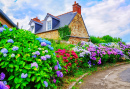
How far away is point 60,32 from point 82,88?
39.5ft

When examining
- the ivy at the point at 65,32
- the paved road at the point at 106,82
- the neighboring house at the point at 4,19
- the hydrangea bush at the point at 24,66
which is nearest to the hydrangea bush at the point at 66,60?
the paved road at the point at 106,82

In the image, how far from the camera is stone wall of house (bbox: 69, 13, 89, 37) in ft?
54.0

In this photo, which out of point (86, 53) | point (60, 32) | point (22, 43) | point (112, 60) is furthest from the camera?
point (60, 32)

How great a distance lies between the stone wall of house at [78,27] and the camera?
54.0 feet

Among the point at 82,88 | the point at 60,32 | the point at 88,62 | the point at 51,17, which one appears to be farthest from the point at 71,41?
the point at 82,88

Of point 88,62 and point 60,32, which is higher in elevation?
point 60,32

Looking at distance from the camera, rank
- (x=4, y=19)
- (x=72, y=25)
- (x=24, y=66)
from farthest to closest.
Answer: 1. (x=72, y=25)
2. (x=4, y=19)
3. (x=24, y=66)

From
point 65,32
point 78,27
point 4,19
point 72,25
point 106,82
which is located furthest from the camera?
point 78,27

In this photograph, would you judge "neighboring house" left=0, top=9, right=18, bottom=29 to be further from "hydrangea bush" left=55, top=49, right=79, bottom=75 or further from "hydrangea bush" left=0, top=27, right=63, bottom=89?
"hydrangea bush" left=0, top=27, right=63, bottom=89

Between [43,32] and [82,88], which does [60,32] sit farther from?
[82,88]

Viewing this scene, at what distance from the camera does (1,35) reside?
11.1 feet

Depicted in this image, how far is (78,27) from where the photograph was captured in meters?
17.4

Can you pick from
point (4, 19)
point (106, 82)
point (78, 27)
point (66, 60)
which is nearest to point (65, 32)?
point (78, 27)

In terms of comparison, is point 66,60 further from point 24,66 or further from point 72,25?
point 72,25
